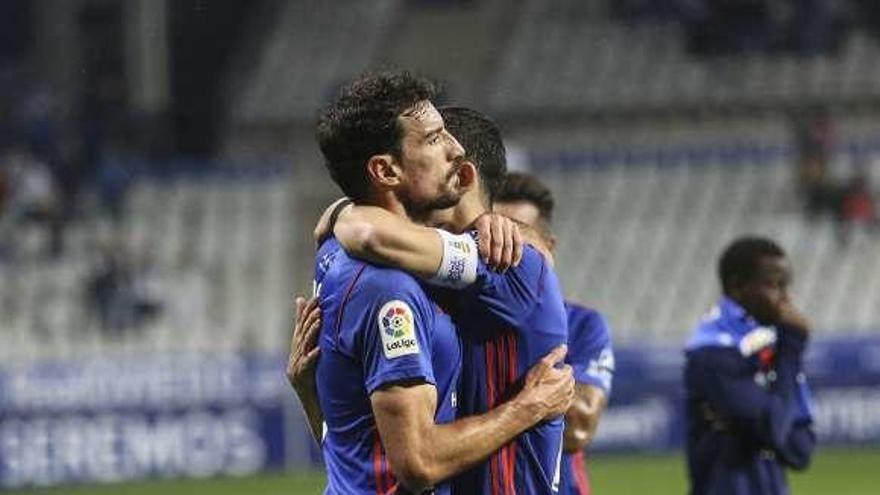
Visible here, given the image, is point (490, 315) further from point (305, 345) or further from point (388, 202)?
point (305, 345)

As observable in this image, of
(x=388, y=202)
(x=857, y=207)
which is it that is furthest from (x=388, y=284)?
(x=857, y=207)

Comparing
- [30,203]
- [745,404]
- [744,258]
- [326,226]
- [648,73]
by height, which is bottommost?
[745,404]

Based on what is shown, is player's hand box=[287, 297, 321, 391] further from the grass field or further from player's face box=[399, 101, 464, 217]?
the grass field

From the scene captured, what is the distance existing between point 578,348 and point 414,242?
1.86 metres

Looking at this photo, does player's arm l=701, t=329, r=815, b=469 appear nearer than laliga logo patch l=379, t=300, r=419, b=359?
No

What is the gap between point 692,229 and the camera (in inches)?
966

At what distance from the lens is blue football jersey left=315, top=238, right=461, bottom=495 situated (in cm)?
495

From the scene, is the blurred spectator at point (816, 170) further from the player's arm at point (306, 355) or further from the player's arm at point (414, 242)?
the player's arm at point (414, 242)

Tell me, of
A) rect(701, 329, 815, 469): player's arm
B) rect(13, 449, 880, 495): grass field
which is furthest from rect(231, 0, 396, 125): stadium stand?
rect(701, 329, 815, 469): player's arm

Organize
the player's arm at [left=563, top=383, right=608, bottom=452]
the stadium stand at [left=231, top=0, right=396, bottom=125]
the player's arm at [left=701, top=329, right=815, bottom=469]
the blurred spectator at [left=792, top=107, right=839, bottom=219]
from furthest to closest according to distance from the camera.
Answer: the stadium stand at [left=231, top=0, right=396, bottom=125], the blurred spectator at [left=792, top=107, right=839, bottom=219], the player's arm at [left=701, top=329, right=815, bottom=469], the player's arm at [left=563, top=383, right=608, bottom=452]

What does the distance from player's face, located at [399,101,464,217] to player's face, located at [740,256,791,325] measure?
240cm

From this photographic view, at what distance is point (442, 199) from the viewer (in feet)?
16.8

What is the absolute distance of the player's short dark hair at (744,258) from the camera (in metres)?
7.29

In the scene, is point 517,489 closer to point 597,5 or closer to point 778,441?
point 778,441
